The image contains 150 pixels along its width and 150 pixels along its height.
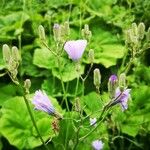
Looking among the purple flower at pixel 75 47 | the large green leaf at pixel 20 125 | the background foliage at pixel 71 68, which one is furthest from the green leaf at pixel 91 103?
the purple flower at pixel 75 47

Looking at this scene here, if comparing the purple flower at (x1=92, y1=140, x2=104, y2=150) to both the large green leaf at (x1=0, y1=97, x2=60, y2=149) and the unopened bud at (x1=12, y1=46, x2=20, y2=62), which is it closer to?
the large green leaf at (x1=0, y1=97, x2=60, y2=149)

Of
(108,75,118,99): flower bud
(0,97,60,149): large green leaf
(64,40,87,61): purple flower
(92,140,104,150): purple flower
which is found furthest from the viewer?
(0,97,60,149): large green leaf

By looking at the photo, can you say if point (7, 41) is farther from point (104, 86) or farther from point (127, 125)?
point (127, 125)

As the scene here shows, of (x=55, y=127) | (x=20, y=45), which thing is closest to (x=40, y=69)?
(x=20, y=45)

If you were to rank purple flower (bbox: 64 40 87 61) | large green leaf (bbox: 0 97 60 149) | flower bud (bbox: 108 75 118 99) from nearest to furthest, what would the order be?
flower bud (bbox: 108 75 118 99)
purple flower (bbox: 64 40 87 61)
large green leaf (bbox: 0 97 60 149)

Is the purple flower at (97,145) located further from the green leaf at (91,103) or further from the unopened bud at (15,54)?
the unopened bud at (15,54)

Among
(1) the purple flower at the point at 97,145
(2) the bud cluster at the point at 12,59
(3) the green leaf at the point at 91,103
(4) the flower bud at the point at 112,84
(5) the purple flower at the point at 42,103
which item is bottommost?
(1) the purple flower at the point at 97,145

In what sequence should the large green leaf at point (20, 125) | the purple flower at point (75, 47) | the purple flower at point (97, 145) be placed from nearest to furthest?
the purple flower at point (75, 47) < the purple flower at point (97, 145) < the large green leaf at point (20, 125)

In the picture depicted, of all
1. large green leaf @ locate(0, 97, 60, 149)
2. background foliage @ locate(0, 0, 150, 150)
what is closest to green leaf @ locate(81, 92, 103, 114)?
background foliage @ locate(0, 0, 150, 150)

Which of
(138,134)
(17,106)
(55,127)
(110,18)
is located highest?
(110,18)
